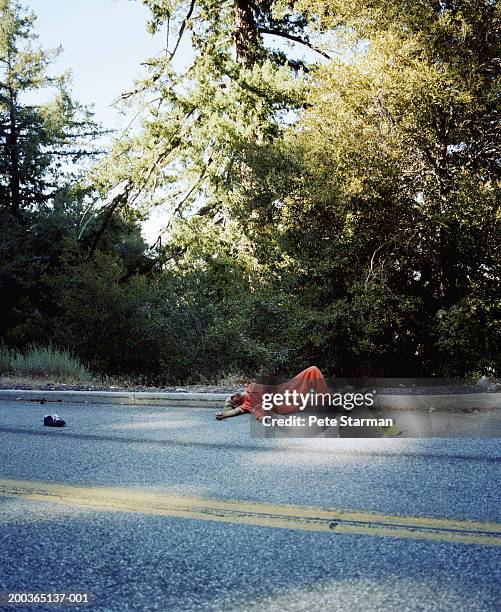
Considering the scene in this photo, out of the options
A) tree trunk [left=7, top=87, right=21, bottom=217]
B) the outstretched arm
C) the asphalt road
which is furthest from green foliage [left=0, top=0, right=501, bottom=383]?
tree trunk [left=7, top=87, right=21, bottom=217]

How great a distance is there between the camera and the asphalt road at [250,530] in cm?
329

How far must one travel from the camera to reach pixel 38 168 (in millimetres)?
34844

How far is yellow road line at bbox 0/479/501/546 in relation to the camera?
13.7ft

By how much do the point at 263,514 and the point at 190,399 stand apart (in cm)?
696

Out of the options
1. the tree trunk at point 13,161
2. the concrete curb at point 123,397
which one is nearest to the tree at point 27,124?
the tree trunk at point 13,161

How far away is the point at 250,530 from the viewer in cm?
428

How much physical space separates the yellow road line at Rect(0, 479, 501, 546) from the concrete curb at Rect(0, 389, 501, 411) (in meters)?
5.78

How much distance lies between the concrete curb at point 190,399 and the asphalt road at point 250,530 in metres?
2.85

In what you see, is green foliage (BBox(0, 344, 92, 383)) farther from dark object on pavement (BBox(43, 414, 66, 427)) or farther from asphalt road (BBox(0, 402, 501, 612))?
asphalt road (BBox(0, 402, 501, 612))

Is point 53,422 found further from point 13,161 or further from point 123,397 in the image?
point 13,161

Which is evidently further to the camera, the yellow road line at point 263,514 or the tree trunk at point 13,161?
the tree trunk at point 13,161

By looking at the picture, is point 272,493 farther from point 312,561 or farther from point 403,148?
point 403,148

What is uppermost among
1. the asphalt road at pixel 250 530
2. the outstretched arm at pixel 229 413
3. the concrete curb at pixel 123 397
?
the concrete curb at pixel 123 397

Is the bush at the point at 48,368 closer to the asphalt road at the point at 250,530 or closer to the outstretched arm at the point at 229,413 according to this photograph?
the outstretched arm at the point at 229,413
